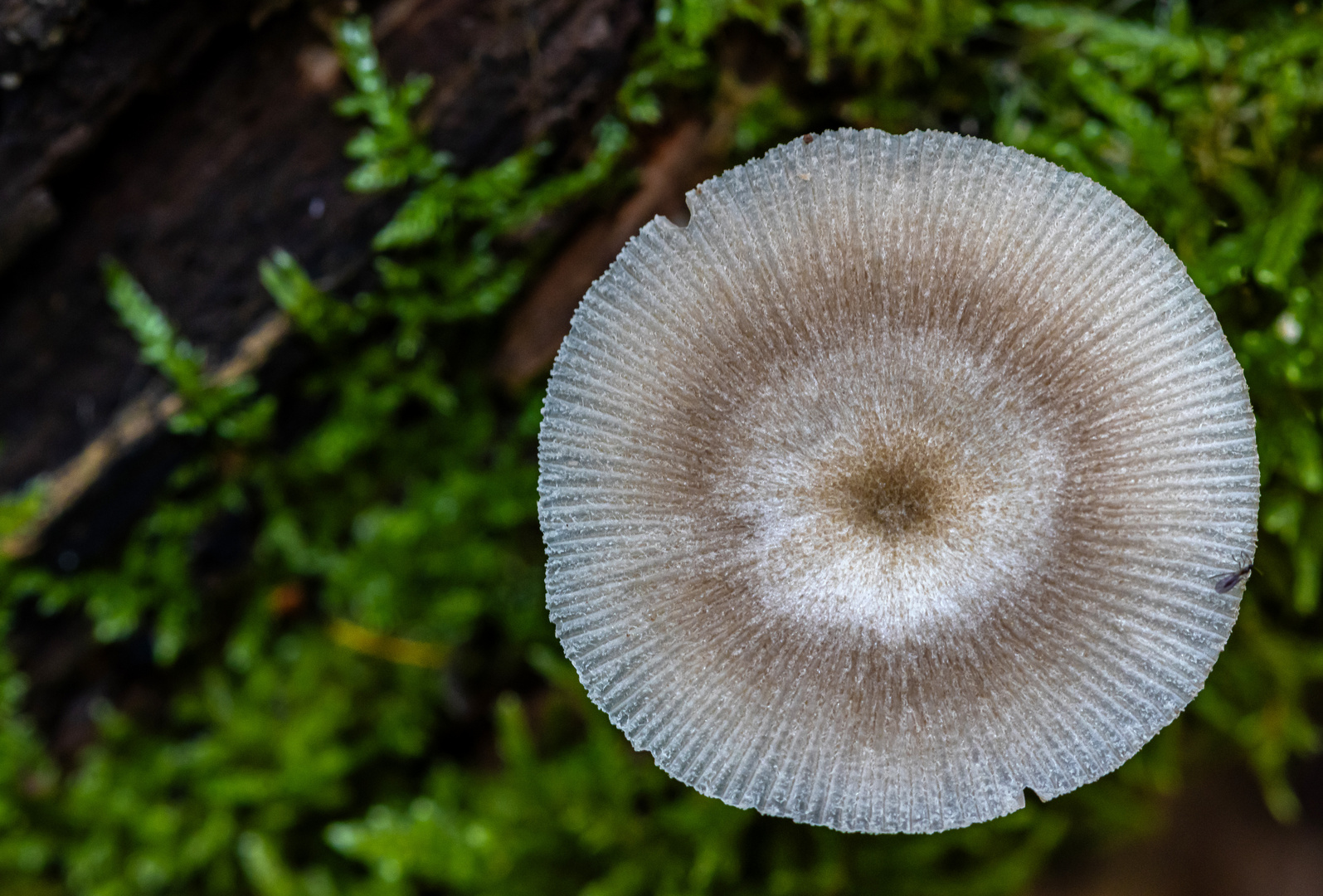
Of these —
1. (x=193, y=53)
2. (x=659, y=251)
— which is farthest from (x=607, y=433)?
(x=193, y=53)

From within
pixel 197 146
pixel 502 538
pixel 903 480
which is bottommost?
pixel 502 538

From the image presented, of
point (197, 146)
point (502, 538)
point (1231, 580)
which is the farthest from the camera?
point (502, 538)

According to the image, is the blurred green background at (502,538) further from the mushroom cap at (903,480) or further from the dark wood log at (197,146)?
the mushroom cap at (903,480)

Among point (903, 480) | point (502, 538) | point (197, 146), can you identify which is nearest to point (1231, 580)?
point (903, 480)

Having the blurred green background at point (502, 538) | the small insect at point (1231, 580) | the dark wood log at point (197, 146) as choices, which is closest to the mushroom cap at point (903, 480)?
the small insect at point (1231, 580)

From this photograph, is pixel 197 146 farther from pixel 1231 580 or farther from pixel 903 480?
pixel 1231 580

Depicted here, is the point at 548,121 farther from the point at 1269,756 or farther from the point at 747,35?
the point at 1269,756
